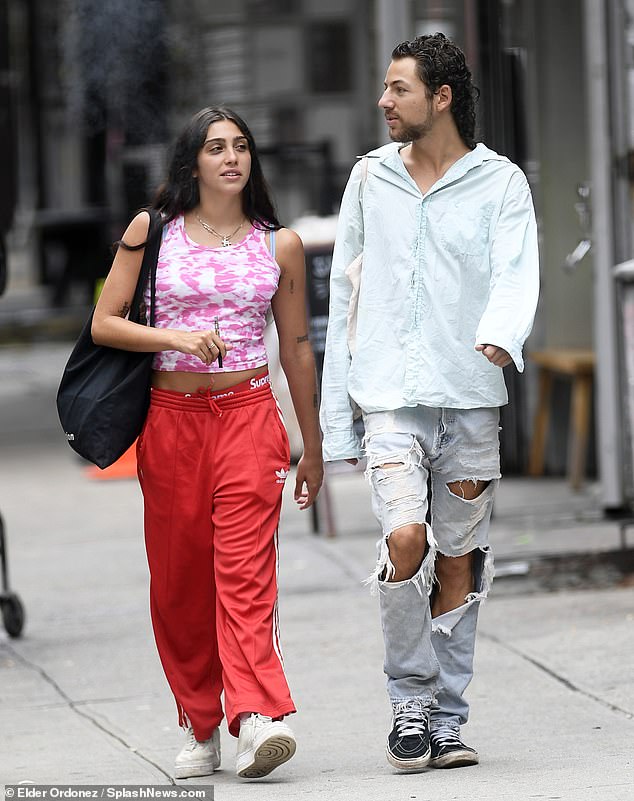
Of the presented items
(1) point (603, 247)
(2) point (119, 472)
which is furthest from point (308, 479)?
(2) point (119, 472)

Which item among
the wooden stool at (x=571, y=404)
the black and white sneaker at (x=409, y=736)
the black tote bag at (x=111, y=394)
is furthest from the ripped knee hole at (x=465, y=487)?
the wooden stool at (x=571, y=404)

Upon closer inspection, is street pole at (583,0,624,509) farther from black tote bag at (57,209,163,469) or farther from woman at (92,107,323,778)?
black tote bag at (57,209,163,469)

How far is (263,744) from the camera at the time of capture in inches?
169

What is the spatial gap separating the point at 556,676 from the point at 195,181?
6.94ft

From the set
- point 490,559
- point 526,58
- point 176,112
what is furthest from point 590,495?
point 176,112

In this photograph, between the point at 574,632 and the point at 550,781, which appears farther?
the point at 574,632

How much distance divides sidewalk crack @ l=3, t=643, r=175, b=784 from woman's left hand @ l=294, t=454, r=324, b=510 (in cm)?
85

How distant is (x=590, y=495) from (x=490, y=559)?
436cm

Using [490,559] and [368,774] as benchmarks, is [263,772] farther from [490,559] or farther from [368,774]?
[490,559]

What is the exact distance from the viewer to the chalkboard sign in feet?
27.8

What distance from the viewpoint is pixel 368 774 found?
4.52m

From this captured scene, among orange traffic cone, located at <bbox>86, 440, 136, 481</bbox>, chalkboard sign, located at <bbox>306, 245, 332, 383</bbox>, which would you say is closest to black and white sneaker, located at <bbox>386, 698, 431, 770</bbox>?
chalkboard sign, located at <bbox>306, 245, 332, 383</bbox>

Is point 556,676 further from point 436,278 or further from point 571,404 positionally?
point 571,404

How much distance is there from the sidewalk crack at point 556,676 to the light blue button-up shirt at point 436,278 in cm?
122
